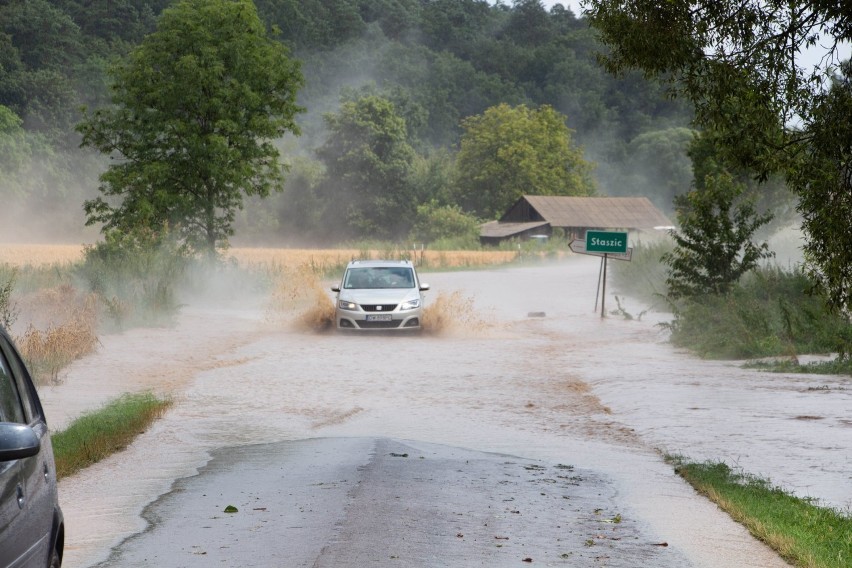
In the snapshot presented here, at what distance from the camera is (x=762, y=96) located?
14.3 metres

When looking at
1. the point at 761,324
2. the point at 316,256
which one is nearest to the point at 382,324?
the point at 761,324

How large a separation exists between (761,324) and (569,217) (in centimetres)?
8273

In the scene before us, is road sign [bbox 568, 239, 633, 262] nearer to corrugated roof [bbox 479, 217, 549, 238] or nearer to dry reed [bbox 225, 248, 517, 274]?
dry reed [bbox 225, 248, 517, 274]

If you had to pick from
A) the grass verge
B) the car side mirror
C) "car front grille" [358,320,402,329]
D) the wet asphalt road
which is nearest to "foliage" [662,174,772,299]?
"car front grille" [358,320,402,329]

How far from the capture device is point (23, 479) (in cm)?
525

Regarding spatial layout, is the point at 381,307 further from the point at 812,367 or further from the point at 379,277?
the point at 812,367

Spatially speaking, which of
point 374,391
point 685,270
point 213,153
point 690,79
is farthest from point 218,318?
point 690,79

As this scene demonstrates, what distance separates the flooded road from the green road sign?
10.8 feet

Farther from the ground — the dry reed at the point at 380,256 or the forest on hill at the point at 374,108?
the forest on hill at the point at 374,108

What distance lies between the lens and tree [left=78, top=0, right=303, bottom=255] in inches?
1698

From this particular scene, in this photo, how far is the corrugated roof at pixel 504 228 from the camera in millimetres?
106438

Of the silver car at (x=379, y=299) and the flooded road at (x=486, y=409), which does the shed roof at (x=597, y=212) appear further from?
the silver car at (x=379, y=299)

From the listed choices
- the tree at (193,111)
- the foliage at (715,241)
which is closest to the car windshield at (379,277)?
the foliage at (715,241)

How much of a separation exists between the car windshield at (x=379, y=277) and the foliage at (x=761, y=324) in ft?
21.1
